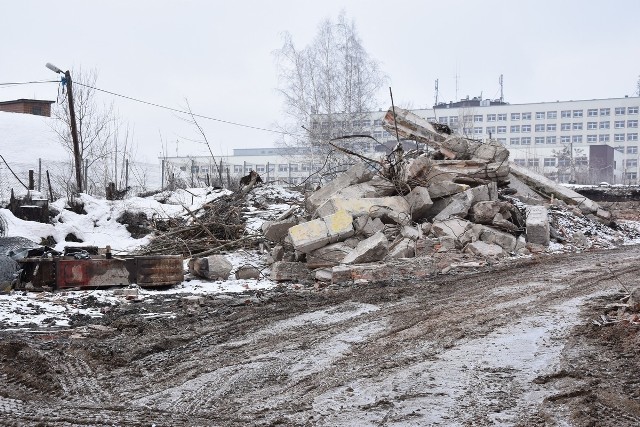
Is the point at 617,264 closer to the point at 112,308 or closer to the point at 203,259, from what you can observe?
the point at 203,259

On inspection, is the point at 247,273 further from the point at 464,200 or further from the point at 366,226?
the point at 464,200

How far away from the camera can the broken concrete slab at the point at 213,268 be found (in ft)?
34.2

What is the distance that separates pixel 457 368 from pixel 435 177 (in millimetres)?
9295

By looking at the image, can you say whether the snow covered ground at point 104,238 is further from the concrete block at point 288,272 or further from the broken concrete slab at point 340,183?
the broken concrete slab at point 340,183

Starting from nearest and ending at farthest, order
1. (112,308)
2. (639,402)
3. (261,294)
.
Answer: (639,402), (112,308), (261,294)

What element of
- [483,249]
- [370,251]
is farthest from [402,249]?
[483,249]

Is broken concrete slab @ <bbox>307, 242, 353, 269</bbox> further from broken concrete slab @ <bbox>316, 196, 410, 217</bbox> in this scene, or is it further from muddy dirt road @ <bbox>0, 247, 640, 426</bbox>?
muddy dirt road @ <bbox>0, 247, 640, 426</bbox>

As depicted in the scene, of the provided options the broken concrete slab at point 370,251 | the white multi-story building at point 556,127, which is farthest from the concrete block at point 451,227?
the white multi-story building at point 556,127

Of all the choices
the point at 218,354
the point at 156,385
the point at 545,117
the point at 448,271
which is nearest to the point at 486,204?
the point at 448,271

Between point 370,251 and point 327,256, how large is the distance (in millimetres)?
837

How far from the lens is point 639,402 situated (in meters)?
3.59

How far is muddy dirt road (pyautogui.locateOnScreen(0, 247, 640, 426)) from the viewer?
3.68 m

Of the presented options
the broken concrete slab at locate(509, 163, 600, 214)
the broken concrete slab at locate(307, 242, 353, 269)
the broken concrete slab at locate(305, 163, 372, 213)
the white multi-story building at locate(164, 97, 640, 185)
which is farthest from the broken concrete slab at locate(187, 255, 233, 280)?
the white multi-story building at locate(164, 97, 640, 185)

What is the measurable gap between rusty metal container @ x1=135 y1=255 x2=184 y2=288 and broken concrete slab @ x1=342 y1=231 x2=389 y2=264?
266cm
